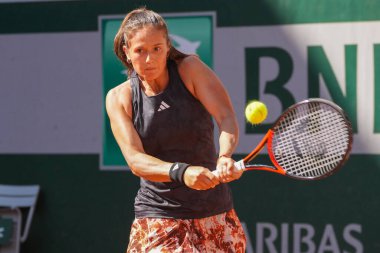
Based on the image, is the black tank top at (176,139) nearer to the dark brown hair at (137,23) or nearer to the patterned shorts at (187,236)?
the patterned shorts at (187,236)

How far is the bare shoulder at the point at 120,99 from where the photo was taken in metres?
3.12

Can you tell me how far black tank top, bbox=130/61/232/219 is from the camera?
3061 mm

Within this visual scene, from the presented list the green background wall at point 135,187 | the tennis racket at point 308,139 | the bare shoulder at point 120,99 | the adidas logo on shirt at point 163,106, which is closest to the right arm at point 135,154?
the bare shoulder at point 120,99

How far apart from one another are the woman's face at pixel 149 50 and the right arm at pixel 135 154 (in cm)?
17

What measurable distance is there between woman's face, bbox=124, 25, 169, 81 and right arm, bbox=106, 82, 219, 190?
0.17 m

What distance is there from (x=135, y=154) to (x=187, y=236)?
0.36m

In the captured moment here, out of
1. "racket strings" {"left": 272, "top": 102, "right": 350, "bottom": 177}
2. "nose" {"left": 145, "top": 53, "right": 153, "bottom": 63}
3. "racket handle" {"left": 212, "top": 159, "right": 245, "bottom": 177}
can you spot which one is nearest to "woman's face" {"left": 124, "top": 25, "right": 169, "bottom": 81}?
"nose" {"left": 145, "top": 53, "right": 153, "bottom": 63}

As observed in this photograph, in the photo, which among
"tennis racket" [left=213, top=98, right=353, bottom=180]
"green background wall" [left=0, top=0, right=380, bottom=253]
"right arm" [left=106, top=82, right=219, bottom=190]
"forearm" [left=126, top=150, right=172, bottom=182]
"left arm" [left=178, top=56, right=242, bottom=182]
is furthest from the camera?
"green background wall" [left=0, top=0, right=380, bottom=253]

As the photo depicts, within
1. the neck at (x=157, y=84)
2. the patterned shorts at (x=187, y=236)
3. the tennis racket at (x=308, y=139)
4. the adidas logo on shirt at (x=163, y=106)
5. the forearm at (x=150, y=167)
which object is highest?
the neck at (x=157, y=84)

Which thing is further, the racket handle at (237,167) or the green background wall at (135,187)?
the green background wall at (135,187)

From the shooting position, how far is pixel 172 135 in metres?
3.06

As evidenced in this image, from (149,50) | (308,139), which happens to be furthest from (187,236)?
(149,50)

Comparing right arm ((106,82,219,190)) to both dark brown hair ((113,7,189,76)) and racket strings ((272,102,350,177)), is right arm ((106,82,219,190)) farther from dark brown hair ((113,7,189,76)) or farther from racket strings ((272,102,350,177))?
racket strings ((272,102,350,177))

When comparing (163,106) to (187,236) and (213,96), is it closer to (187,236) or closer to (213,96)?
(213,96)
